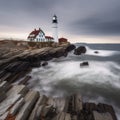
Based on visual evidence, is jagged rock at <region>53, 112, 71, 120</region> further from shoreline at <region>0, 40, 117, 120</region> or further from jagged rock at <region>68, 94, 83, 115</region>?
jagged rock at <region>68, 94, 83, 115</region>

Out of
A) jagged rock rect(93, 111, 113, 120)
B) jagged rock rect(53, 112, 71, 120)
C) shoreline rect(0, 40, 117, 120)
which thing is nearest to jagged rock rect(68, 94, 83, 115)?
shoreline rect(0, 40, 117, 120)

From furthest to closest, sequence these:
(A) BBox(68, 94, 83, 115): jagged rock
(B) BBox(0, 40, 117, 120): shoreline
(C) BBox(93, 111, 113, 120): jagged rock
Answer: (A) BBox(68, 94, 83, 115): jagged rock, (C) BBox(93, 111, 113, 120): jagged rock, (B) BBox(0, 40, 117, 120): shoreline

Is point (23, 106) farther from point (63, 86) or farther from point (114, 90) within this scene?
point (114, 90)

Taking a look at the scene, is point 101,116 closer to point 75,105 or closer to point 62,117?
point 75,105

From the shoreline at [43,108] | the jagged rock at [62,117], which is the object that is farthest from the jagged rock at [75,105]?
the jagged rock at [62,117]

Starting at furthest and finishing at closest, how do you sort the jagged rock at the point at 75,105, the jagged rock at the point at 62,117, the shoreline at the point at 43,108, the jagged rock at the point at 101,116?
the jagged rock at the point at 75,105 → the jagged rock at the point at 101,116 → the jagged rock at the point at 62,117 → the shoreline at the point at 43,108

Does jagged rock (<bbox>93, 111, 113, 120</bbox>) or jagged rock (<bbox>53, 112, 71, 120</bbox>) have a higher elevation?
jagged rock (<bbox>53, 112, 71, 120</bbox>)

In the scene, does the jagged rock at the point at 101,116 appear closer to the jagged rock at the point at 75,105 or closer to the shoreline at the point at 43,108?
the shoreline at the point at 43,108

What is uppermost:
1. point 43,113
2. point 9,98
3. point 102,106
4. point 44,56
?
point 9,98

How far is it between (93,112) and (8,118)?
15.4 feet

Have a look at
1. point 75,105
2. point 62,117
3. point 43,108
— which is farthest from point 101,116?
point 43,108

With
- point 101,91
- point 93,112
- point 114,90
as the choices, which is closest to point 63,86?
point 101,91

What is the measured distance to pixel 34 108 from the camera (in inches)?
293

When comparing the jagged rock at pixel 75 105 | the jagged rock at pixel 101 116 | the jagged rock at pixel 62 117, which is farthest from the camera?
the jagged rock at pixel 75 105
